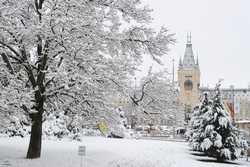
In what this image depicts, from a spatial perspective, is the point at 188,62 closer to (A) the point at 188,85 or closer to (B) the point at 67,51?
(A) the point at 188,85

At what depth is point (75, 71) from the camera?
14984 mm

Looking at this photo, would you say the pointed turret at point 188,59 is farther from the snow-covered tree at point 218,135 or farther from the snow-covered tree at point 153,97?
the snow-covered tree at point 153,97

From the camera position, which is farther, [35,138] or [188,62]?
[188,62]

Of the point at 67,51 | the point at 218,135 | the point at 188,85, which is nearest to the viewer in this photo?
the point at 67,51

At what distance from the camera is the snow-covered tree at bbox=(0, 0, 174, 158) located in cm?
1458

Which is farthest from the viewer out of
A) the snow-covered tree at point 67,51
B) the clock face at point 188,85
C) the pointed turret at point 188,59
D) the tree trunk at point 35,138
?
the clock face at point 188,85

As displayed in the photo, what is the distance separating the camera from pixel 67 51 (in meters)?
14.8

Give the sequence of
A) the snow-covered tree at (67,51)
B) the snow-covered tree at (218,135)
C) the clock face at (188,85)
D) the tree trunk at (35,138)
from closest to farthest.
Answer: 1. the snow-covered tree at (67,51)
2. the tree trunk at (35,138)
3. the snow-covered tree at (218,135)
4. the clock face at (188,85)

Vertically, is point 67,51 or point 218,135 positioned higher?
point 67,51

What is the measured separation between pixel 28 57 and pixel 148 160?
7.76m

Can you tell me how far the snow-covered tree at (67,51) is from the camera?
47.8 ft

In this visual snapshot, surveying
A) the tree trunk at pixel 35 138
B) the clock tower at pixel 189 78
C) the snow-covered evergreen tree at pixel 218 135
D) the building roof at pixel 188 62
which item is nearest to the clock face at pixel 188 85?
the clock tower at pixel 189 78

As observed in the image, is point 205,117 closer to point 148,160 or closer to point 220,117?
point 220,117

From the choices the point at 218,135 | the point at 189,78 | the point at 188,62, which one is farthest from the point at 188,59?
the point at 218,135
